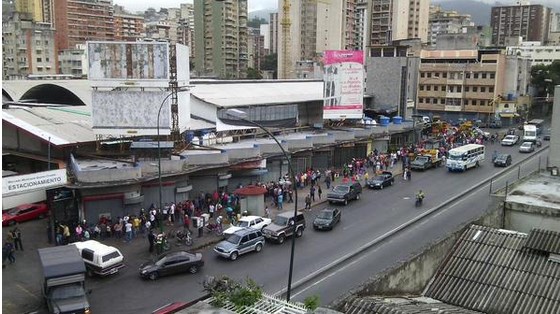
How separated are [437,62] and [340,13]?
186 ft

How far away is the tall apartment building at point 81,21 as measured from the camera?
128 metres

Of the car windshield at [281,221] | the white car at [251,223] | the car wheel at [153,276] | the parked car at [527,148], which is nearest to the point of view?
the car wheel at [153,276]

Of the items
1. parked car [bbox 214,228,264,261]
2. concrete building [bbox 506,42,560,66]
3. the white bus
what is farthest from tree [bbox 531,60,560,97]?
parked car [bbox 214,228,264,261]

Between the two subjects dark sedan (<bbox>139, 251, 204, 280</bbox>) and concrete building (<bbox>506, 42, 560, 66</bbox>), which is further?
concrete building (<bbox>506, 42, 560, 66</bbox>)

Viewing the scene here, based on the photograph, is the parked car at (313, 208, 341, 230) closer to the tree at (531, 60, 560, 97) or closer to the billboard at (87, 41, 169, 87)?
the billboard at (87, 41, 169, 87)

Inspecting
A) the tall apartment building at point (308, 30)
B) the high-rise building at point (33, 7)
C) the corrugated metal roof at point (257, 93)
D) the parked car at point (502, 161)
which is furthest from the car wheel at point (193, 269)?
the high-rise building at point (33, 7)

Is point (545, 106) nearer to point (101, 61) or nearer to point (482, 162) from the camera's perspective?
point (482, 162)

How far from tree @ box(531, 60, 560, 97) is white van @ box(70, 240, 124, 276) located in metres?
86.9

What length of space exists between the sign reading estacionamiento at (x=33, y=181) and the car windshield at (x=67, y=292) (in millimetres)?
6776

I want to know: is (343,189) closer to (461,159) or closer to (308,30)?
(461,159)

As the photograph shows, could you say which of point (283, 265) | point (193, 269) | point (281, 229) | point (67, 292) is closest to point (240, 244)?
point (283, 265)

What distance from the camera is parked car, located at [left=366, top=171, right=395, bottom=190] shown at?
123 feet

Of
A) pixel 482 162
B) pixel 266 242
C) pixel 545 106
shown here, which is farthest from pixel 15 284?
pixel 545 106

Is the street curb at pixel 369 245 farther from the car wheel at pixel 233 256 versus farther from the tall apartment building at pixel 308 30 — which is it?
the tall apartment building at pixel 308 30
